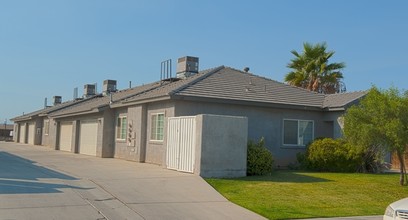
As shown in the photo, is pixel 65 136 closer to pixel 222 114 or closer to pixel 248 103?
pixel 222 114

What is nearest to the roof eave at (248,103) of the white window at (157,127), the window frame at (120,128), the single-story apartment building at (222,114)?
the single-story apartment building at (222,114)

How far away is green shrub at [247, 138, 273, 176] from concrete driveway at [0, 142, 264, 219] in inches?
94.7

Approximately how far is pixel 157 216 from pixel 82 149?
2374cm

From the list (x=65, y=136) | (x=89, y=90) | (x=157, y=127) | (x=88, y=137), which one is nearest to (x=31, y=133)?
(x=89, y=90)

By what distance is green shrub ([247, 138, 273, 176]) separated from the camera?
1788cm

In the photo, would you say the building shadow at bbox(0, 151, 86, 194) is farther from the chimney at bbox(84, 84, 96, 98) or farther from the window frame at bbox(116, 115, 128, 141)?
the chimney at bbox(84, 84, 96, 98)

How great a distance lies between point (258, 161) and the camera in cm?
1797

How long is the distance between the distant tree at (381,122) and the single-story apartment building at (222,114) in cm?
378

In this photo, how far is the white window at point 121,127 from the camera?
2650 centimetres

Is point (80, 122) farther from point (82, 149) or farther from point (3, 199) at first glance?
point (3, 199)

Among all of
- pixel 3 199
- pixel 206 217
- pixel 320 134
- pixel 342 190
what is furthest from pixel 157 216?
pixel 320 134

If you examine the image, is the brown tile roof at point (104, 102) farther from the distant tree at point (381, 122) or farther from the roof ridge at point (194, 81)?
the distant tree at point (381, 122)

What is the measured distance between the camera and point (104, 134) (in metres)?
28.0

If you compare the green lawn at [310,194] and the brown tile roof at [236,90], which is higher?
the brown tile roof at [236,90]
